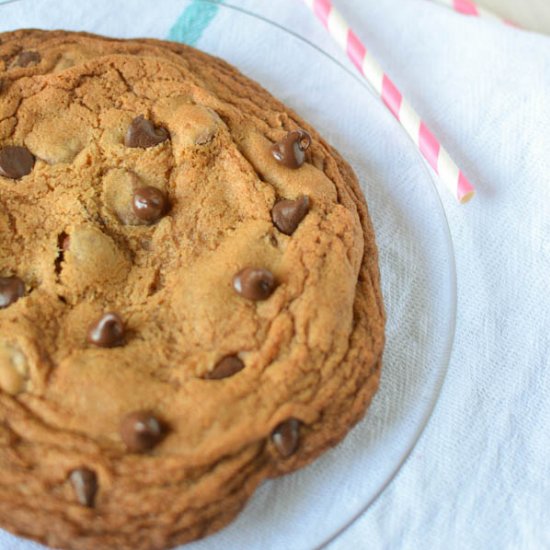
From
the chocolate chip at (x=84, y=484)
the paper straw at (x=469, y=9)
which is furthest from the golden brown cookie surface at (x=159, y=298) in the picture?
the paper straw at (x=469, y=9)

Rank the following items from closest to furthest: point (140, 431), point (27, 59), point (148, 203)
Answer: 1. point (140, 431)
2. point (148, 203)
3. point (27, 59)

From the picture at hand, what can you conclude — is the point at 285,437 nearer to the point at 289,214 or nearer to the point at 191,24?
the point at 289,214

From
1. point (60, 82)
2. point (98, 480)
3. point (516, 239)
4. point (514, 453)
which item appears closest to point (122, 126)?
point (60, 82)

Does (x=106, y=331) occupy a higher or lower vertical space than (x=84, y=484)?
higher

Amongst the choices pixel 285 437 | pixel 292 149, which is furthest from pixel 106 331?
pixel 292 149

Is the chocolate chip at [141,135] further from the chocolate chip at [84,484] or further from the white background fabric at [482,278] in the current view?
the chocolate chip at [84,484]

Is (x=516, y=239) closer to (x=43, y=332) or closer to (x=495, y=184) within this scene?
(x=495, y=184)

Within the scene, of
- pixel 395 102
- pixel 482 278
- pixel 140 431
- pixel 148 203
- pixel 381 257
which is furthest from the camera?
pixel 395 102
